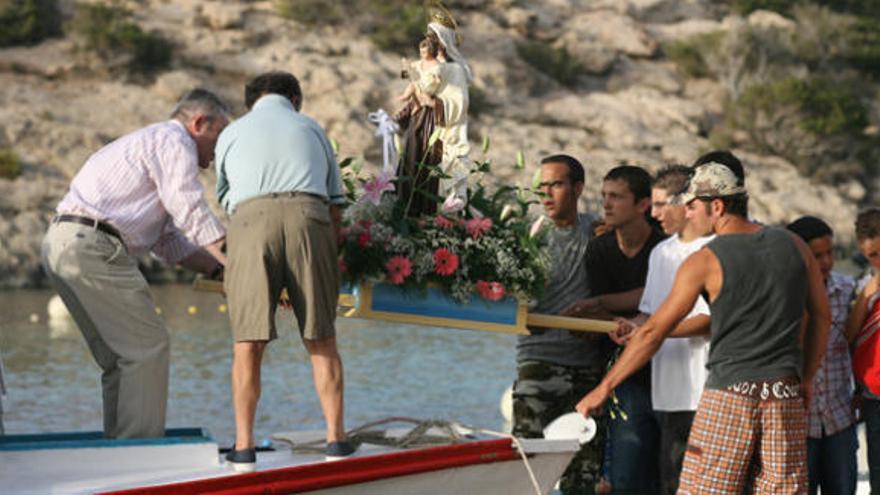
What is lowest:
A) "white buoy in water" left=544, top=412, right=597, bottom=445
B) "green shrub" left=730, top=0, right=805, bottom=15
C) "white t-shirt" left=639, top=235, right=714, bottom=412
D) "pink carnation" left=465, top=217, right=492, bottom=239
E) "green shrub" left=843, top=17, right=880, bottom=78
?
"white buoy in water" left=544, top=412, right=597, bottom=445

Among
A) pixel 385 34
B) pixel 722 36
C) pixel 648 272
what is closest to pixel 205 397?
pixel 648 272

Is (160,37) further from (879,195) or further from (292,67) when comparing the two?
(879,195)

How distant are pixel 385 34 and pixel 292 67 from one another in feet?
24.8

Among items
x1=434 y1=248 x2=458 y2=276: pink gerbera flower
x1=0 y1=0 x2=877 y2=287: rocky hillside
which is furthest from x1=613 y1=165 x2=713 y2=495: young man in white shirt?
x1=0 y1=0 x2=877 y2=287: rocky hillside

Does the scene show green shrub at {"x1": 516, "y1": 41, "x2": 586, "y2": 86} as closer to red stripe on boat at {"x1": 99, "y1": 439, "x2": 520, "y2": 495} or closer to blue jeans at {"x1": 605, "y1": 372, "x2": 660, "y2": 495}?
blue jeans at {"x1": 605, "y1": 372, "x2": 660, "y2": 495}

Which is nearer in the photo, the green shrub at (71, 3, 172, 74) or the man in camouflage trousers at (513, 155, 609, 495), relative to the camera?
the man in camouflage trousers at (513, 155, 609, 495)

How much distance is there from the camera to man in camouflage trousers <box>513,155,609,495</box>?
7.51m

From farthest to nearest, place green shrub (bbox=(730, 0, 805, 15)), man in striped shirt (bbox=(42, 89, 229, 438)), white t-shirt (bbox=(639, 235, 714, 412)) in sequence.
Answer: green shrub (bbox=(730, 0, 805, 15)), white t-shirt (bbox=(639, 235, 714, 412)), man in striped shirt (bbox=(42, 89, 229, 438))

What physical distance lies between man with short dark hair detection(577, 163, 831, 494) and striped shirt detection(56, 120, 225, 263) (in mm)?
1830

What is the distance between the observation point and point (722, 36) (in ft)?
165

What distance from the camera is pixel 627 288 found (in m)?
7.61

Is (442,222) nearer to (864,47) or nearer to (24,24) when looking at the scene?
(24,24)

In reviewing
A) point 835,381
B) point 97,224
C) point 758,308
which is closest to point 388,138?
point 97,224

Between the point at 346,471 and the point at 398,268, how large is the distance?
2.85 feet
